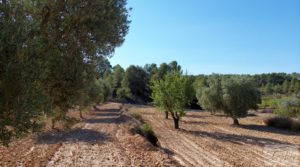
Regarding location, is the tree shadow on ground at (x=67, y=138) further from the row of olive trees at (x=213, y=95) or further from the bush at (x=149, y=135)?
the row of olive trees at (x=213, y=95)

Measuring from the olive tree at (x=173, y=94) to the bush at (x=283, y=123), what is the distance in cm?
1375

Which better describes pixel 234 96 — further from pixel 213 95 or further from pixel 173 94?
pixel 173 94

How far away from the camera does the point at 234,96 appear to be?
46844 mm

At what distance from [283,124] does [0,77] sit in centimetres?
4382

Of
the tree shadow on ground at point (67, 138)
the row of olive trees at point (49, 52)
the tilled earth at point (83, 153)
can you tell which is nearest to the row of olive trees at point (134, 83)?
the tree shadow on ground at point (67, 138)

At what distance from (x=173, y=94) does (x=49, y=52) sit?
32065mm

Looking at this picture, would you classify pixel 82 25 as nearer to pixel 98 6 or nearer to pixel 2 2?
pixel 98 6

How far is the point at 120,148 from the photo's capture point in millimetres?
20875

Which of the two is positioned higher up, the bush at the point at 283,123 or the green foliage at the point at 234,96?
the green foliage at the point at 234,96

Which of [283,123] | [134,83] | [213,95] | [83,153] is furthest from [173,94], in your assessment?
[134,83]

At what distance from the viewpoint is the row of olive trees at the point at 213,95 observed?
134 feet

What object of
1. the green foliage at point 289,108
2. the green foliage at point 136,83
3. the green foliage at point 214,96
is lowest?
the green foliage at point 289,108

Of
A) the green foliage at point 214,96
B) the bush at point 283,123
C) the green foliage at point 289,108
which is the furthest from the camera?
the green foliage at point 289,108

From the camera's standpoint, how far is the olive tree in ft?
132
